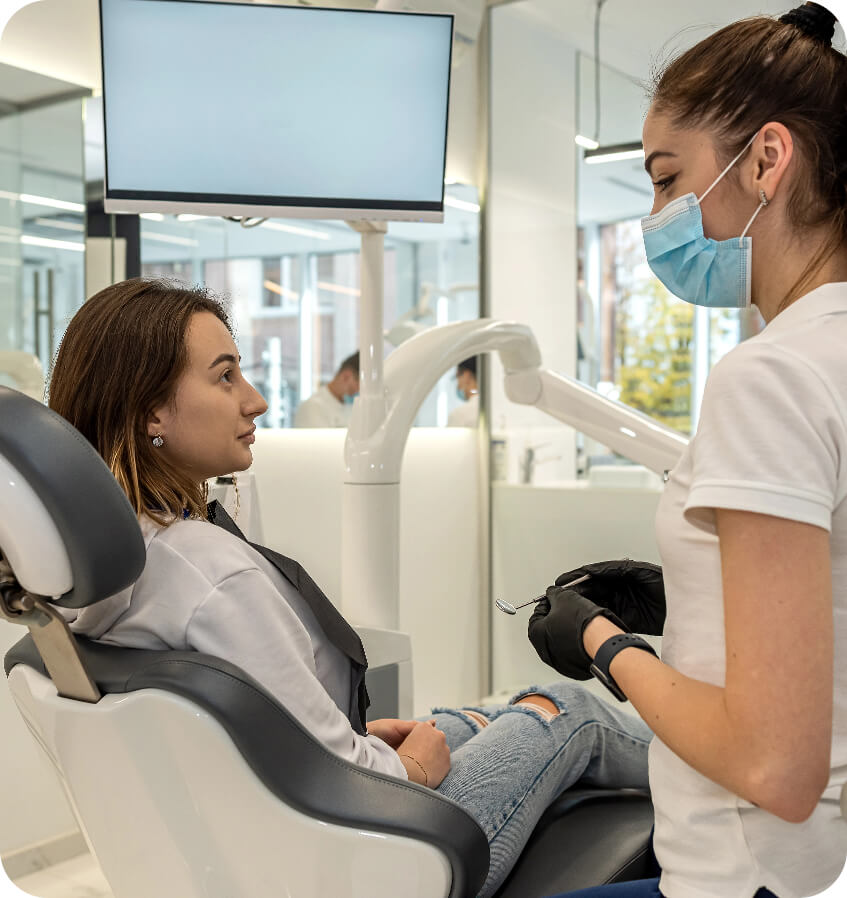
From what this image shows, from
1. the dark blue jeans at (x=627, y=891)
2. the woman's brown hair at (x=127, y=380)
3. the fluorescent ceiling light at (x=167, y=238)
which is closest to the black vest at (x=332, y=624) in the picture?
the woman's brown hair at (x=127, y=380)

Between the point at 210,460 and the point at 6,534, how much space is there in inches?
19.7

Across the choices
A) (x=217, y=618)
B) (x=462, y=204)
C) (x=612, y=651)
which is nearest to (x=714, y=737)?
(x=612, y=651)

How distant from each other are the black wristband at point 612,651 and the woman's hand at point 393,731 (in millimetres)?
623

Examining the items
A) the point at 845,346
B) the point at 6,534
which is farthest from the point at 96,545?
the point at 845,346

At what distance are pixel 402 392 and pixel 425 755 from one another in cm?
112

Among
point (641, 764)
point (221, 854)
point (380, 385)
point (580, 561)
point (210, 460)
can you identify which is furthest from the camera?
point (580, 561)

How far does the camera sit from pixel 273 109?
185cm

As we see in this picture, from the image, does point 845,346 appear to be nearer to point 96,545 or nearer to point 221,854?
point 96,545

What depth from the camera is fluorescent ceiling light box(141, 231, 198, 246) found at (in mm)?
2855

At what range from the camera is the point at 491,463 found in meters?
3.97

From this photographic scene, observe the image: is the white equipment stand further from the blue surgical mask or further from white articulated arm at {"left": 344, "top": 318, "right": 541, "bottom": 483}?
the blue surgical mask

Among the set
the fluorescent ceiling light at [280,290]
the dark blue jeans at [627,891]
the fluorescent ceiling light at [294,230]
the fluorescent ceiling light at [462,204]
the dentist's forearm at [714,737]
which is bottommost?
the dark blue jeans at [627,891]

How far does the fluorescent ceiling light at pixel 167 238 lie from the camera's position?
2855mm

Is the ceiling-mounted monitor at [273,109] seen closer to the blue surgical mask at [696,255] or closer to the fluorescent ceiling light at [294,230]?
the blue surgical mask at [696,255]
